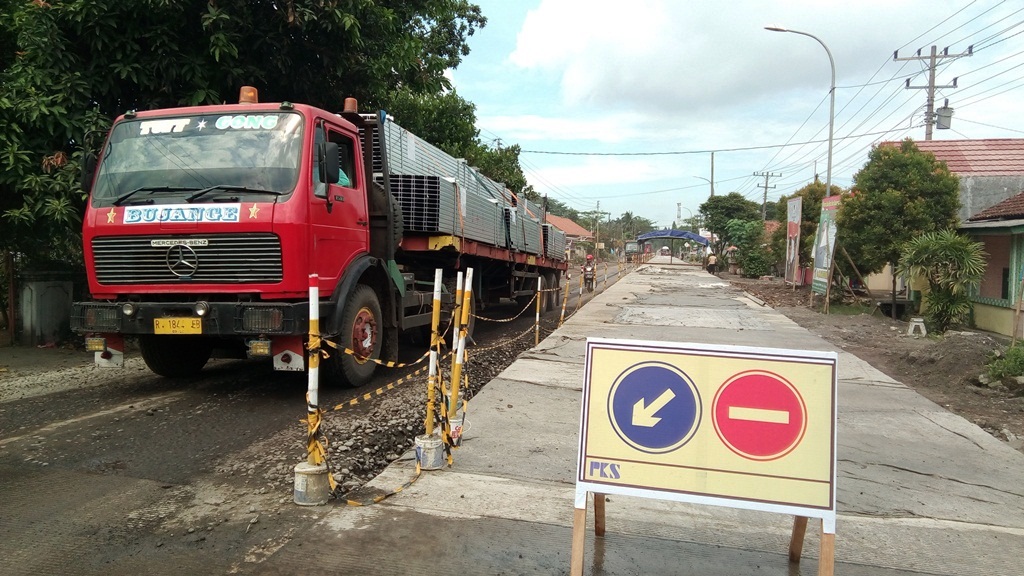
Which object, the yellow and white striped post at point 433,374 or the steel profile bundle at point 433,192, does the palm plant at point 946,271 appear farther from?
the yellow and white striped post at point 433,374

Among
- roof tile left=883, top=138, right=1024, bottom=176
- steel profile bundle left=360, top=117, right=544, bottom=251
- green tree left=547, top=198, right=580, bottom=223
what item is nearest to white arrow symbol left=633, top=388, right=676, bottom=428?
steel profile bundle left=360, top=117, right=544, bottom=251

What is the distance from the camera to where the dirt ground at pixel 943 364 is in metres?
6.85

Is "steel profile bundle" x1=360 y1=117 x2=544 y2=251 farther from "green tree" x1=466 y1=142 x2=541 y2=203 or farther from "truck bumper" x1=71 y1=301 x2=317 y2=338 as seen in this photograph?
"green tree" x1=466 y1=142 x2=541 y2=203

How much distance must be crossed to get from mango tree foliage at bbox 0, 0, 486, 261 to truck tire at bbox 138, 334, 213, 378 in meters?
2.17

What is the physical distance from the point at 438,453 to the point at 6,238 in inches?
323

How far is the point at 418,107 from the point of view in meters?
16.7

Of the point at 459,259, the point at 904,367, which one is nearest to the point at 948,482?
the point at 904,367

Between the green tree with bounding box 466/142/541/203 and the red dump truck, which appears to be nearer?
the red dump truck

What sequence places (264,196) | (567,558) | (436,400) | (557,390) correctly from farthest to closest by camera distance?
(557,390) → (264,196) → (436,400) → (567,558)

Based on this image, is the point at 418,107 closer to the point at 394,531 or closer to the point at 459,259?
the point at 459,259

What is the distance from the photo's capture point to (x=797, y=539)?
10.5ft

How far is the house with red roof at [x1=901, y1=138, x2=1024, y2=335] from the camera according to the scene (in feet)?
42.4

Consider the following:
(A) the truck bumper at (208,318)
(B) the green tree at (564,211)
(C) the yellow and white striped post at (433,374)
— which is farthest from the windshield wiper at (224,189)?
(B) the green tree at (564,211)

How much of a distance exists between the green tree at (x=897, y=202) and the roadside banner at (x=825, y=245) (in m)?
0.60
